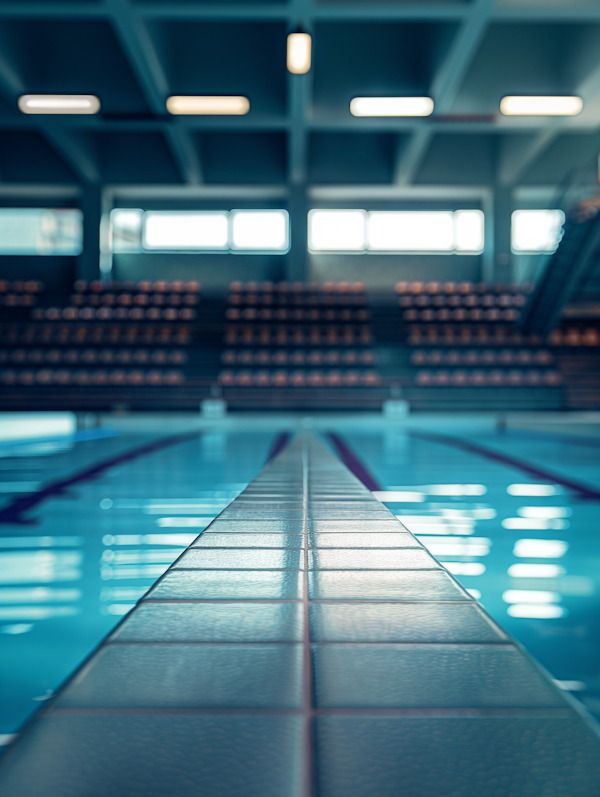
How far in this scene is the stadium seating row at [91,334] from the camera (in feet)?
37.2

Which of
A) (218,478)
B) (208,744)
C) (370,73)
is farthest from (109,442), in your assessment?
(370,73)

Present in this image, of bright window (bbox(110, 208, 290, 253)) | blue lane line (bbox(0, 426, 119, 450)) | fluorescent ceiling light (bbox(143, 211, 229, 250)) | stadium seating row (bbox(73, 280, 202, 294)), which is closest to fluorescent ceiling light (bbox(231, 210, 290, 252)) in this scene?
bright window (bbox(110, 208, 290, 253))

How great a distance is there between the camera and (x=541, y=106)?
9.15 meters

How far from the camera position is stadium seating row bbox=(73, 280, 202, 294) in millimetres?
12773

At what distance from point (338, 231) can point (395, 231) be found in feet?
4.80

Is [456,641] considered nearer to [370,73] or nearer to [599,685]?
[599,685]

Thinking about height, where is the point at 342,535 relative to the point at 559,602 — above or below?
above

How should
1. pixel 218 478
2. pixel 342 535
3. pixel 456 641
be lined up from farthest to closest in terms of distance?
pixel 218 478, pixel 342 535, pixel 456 641

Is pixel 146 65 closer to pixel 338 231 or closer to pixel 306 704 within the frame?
pixel 338 231

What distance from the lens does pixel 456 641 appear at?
0.81 m

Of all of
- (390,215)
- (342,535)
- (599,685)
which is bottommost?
(599,685)

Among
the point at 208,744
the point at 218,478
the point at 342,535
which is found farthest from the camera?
the point at 218,478

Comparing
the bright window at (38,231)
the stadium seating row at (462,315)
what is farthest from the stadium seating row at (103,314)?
the stadium seating row at (462,315)

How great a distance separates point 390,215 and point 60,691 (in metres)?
14.3
